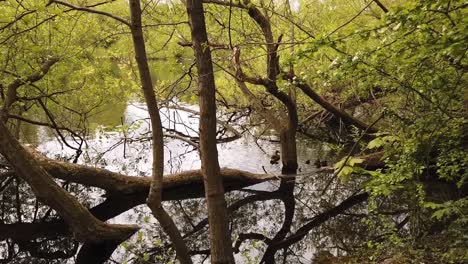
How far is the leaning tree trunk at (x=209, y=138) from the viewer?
403 cm

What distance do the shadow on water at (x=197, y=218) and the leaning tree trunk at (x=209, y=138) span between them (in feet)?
6.11

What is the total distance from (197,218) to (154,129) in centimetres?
568

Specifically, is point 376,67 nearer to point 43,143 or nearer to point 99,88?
point 99,88

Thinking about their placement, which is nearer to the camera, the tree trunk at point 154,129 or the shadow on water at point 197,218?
the tree trunk at point 154,129

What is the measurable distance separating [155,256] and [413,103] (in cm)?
488

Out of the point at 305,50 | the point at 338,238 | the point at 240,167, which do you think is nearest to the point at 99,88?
the point at 240,167

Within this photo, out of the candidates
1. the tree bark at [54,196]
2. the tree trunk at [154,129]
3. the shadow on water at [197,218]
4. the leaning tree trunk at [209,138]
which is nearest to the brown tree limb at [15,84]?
the shadow on water at [197,218]

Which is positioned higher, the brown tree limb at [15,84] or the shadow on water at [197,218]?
the brown tree limb at [15,84]

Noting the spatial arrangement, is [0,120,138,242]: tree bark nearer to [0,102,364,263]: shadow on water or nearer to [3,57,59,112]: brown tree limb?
[0,102,364,263]: shadow on water

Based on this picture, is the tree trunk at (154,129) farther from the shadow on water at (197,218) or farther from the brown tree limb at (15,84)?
the brown tree limb at (15,84)

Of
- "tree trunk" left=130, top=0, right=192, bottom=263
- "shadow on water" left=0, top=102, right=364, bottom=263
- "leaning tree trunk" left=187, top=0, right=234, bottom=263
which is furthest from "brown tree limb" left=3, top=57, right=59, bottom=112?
"leaning tree trunk" left=187, top=0, right=234, bottom=263

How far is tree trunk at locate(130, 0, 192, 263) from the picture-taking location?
409cm

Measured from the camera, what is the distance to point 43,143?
16094 mm

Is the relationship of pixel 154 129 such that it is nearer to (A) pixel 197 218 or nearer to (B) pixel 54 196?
(B) pixel 54 196
